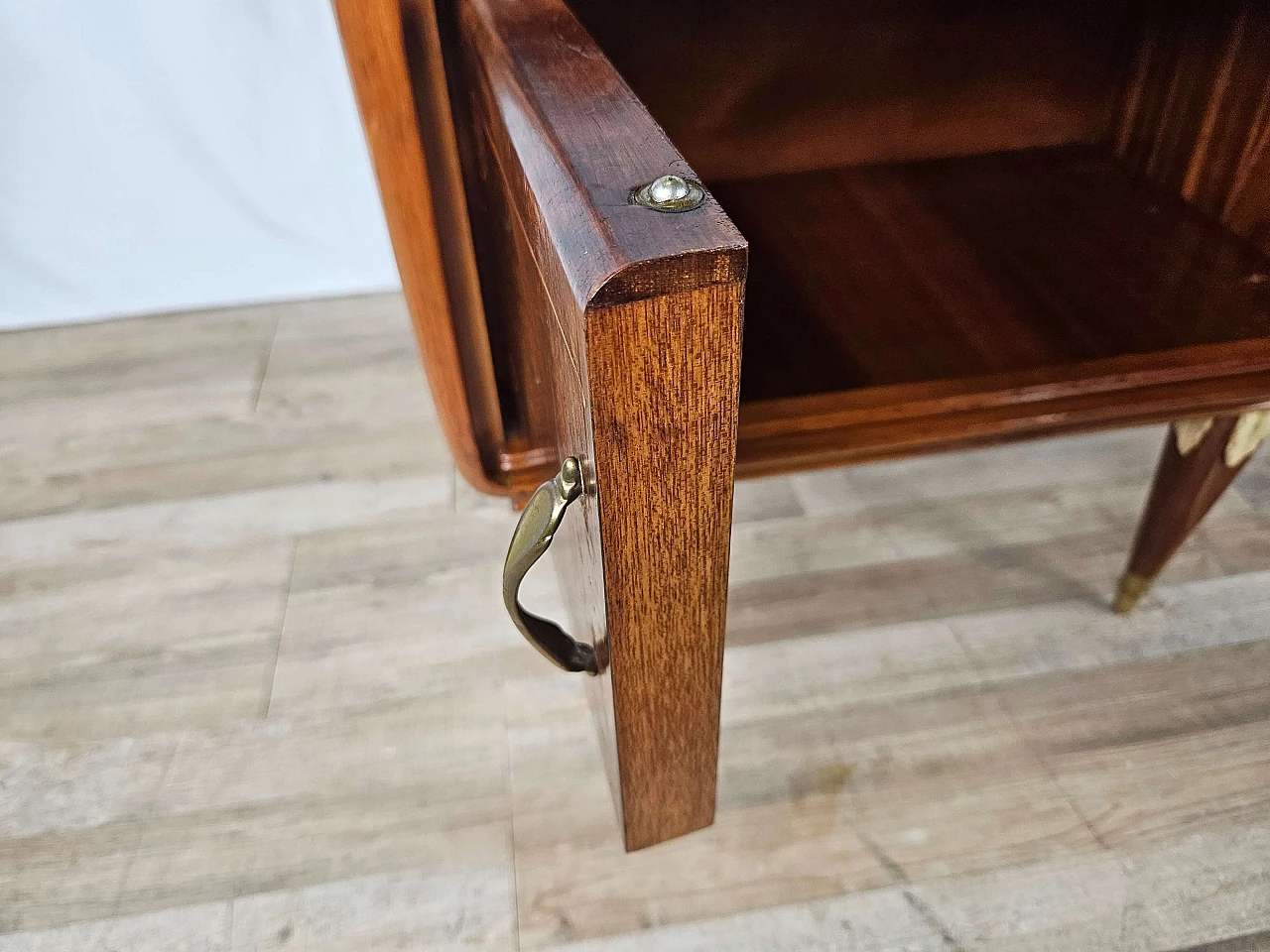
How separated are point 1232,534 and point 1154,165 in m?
0.41

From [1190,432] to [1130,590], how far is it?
0.63 ft

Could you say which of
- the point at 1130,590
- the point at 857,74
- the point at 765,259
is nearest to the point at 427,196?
the point at 765,259

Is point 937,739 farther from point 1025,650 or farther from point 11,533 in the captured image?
point 11,533

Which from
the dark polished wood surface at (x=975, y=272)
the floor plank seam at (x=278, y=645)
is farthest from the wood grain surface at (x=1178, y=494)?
the floor plank seam at (x=278, y=645)

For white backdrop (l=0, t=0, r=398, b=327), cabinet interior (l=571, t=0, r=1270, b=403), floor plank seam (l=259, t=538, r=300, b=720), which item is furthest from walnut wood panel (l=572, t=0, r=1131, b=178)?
white backdrop (l=0, t=0, r=398, b=327)

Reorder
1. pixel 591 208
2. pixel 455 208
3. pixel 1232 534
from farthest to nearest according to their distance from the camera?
1. pixel 1232 534
2. pixel 455 208
3. pixel 591 208

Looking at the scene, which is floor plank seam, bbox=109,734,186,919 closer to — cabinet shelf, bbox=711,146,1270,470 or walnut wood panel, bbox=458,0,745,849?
walnut wood panel, bbox=458,0,745,849

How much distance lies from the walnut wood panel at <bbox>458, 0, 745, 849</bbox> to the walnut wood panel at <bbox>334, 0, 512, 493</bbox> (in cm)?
2

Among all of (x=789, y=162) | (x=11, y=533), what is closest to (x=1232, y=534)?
(x=789, y=162)

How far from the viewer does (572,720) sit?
709 mm

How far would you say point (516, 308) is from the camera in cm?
41

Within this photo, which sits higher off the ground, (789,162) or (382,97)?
(382,97)

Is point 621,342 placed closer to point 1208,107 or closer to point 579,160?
point 579,160

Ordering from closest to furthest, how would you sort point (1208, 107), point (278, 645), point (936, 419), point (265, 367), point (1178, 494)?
point (936, 419) → point (1208, 107) → point (1178, 494) → point (278, 645) → point (265, 367)
